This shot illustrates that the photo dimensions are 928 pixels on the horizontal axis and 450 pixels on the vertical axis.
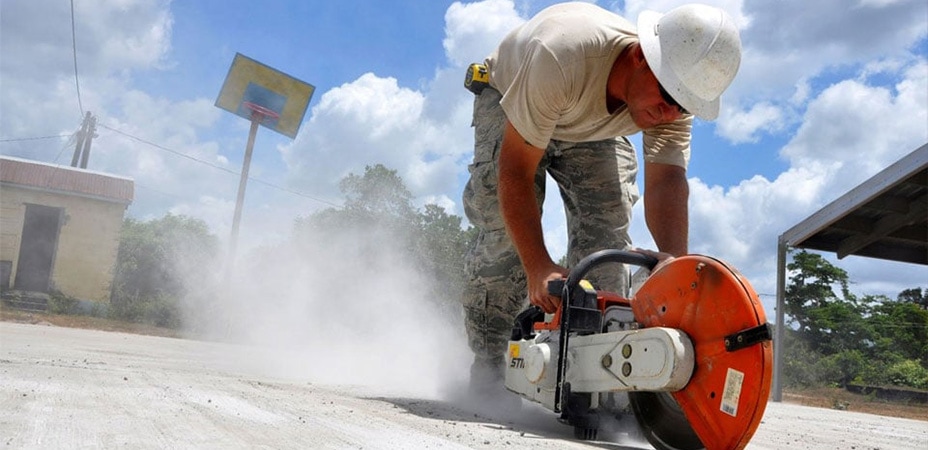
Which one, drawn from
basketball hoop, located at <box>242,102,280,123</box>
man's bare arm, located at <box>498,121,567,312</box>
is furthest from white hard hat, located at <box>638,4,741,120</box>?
basketball hoop, located at <box>242,102,280,123</box>

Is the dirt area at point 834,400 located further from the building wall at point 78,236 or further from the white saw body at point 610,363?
the white saw body at point 610,363

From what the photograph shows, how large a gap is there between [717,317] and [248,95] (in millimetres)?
16597

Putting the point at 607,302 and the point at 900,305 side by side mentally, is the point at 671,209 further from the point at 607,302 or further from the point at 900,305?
the point at 900,305

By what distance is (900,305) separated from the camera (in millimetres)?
19688

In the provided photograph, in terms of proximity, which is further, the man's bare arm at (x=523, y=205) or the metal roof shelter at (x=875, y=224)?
the metal roof shelter at (x=875, y=224)

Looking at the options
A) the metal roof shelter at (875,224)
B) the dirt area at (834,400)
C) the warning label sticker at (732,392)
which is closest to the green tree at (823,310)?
the dirt area at (834,400)

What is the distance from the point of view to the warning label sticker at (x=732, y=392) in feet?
5.73

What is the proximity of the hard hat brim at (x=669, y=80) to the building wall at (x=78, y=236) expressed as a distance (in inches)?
763

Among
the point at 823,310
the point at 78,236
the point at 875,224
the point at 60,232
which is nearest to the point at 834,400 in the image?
the point at 875,224

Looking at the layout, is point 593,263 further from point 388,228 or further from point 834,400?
point 388,228

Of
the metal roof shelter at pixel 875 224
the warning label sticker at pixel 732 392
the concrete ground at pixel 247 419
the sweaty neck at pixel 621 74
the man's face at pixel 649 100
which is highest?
the metal roof shelter at pixel 875 224

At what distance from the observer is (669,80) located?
250 cm

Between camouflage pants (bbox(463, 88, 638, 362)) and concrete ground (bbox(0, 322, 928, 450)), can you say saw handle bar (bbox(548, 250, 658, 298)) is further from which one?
camouflage pants (bbox(463, 88, 638, 362))

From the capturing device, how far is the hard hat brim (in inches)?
98.3
